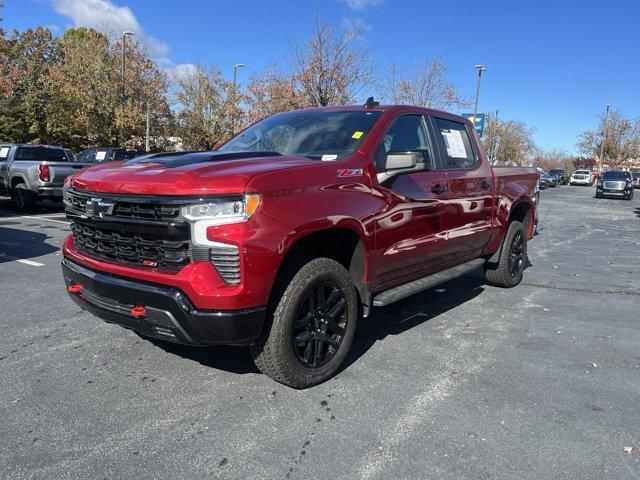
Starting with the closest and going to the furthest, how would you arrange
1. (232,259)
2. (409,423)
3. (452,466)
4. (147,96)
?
(452,466) → (232,259) → (409,423) → (147,96)

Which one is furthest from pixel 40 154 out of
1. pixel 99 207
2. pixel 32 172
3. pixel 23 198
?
pixel 99 207

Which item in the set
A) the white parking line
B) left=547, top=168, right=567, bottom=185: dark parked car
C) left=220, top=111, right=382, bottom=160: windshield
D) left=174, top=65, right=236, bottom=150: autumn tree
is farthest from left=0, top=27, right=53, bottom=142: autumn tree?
left=547, top=168, right=567, bottom=185: dark parked car

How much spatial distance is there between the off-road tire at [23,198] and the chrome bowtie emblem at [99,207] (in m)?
10.8

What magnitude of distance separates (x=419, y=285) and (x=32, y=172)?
11218mm

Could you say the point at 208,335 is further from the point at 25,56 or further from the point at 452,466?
the point at 25,56

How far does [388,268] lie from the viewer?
3.87 m

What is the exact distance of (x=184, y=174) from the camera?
289 centimetres

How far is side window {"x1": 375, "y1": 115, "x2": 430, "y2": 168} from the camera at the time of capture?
12.9ft

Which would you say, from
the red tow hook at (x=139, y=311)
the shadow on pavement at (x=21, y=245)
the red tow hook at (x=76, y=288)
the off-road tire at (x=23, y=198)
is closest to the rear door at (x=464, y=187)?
the red tow hook at (x=139, y=311)

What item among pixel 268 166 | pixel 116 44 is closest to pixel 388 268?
pixel 268 166

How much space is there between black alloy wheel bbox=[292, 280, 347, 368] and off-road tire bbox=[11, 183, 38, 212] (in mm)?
11573

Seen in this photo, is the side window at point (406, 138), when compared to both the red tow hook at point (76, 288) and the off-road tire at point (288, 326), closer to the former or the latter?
the off-road tire at point (288, 326)

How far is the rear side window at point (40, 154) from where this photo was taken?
13273mm

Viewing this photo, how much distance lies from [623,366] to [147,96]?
28.5 metres
